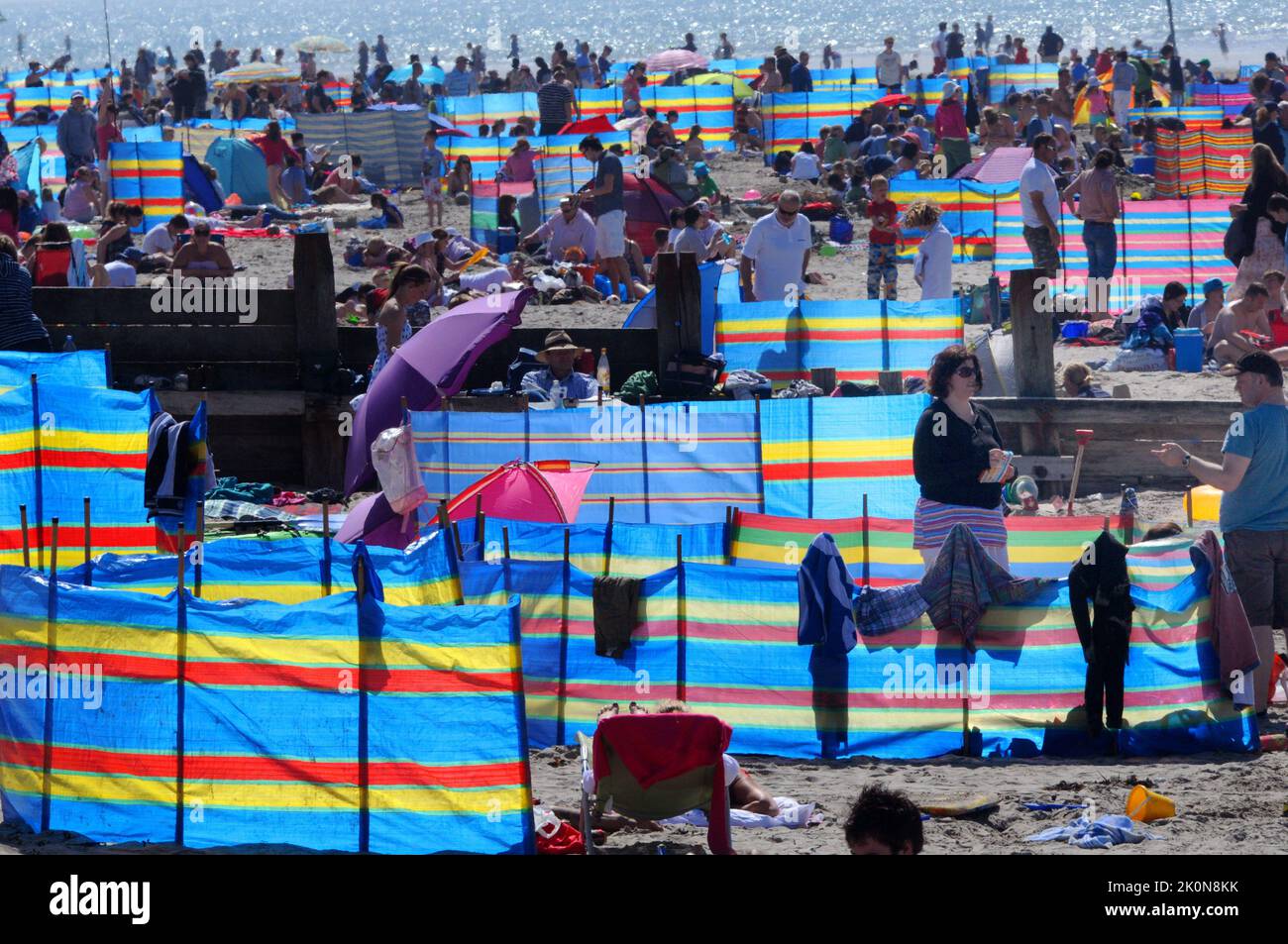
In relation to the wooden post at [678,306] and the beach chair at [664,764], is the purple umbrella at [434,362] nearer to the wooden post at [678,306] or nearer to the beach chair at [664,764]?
the wooden post at [678,306]

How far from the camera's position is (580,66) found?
1625 inches

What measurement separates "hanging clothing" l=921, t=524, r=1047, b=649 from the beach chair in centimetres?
188

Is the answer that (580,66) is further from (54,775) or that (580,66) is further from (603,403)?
(54,775)

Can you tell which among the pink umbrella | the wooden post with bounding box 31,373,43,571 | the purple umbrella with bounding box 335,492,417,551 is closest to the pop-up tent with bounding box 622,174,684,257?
the pink umbrella

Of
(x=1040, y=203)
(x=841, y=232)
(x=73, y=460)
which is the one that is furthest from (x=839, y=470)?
(x=841, y=232)

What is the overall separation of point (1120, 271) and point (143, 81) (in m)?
29.2

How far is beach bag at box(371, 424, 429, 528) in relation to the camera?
32.6 ft

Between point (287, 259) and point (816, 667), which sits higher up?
point (287, 259)

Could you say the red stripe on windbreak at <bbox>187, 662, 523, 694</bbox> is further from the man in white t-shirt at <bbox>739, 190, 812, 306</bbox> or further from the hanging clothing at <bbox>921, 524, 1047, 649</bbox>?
the man in white t-shirt at <bbox>739, 190, 812, 306</bbox>

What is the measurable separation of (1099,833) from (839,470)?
4747 mm

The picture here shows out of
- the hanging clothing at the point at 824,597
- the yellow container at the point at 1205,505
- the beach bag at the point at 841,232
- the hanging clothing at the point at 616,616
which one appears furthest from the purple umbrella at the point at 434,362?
the beach bag at the point at 841,232

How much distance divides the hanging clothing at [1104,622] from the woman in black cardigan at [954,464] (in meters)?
0.60

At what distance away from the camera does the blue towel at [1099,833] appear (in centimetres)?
670
